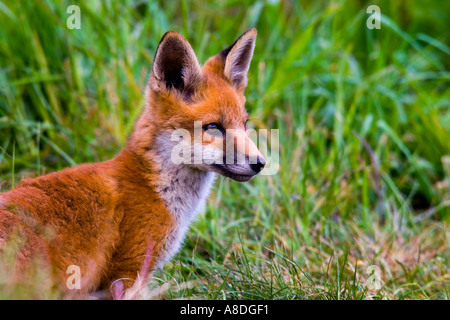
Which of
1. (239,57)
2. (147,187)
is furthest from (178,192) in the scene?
(239,57)

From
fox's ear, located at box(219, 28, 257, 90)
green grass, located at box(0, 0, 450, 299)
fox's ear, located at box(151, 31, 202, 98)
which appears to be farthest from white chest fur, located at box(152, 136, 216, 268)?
fox's ear, located at box(219, 28, 257, 90)

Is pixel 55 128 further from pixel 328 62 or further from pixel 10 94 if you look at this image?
pixel 328 62

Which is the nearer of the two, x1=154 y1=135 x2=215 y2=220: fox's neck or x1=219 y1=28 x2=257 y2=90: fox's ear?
x1=154 y1=135 x2=215 y2=220: fox's neck

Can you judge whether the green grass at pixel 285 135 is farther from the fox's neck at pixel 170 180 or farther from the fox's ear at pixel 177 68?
the fox's ear at pixel 177 68

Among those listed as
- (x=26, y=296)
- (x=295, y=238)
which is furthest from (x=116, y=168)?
(x=295, y=238)

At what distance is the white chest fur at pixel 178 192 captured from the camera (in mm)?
Result: 3379

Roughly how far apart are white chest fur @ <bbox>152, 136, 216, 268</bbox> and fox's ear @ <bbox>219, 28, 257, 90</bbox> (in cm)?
74

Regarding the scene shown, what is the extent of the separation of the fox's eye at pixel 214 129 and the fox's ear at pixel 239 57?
519 mm

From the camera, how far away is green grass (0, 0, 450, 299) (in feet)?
13.2

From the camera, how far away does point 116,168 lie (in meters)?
3.44

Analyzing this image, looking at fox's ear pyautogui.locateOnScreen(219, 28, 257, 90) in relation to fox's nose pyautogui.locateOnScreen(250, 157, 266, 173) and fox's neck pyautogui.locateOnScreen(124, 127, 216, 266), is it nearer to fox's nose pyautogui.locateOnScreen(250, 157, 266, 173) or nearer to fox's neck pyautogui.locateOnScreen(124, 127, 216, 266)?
fox's neck pyautogui.locateOnScreen(124, 127, 216, 266)

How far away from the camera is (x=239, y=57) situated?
12.6 ft

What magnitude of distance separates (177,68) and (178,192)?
82 centimetres

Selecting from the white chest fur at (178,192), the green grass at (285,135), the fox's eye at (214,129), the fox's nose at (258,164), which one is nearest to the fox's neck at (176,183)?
the white chest fur at (178,192)
